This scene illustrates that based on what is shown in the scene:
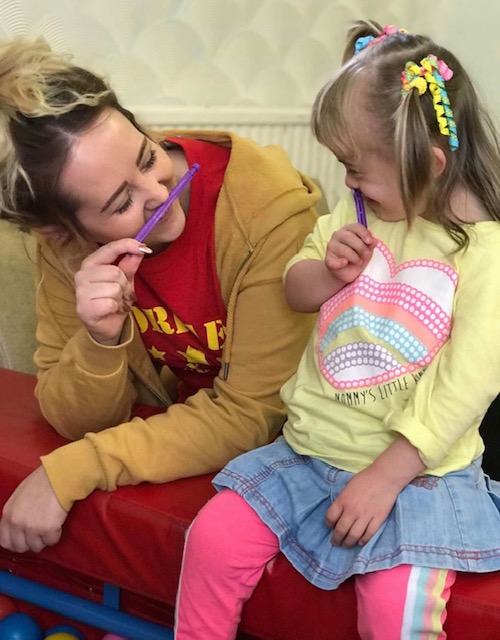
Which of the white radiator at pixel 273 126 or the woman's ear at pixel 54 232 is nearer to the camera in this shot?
the woman's ear at pixel 54 232

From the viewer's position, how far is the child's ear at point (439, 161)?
2.95ft

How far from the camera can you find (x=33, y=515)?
3.24ft

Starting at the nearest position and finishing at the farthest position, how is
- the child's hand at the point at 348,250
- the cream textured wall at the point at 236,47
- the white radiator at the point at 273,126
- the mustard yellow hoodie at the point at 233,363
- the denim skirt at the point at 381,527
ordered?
the denim skirt at the point at 381,527 → the child's hand at the point at 348,250 → the mustard yellow hoodie at the point at 233,363 → the cream textured wall at the point at 236,47 → the white radiator at the point at 273,126

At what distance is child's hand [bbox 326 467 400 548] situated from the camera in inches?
33.7

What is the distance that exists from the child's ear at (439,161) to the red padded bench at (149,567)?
1.51 ft

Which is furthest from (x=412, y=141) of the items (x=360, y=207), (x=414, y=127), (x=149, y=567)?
(x=149, y=567)

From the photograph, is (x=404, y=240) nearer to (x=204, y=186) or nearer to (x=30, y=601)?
(x=204, y=186)

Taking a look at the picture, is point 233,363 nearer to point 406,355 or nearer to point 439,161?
point 406,355

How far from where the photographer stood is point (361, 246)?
3.09 ft

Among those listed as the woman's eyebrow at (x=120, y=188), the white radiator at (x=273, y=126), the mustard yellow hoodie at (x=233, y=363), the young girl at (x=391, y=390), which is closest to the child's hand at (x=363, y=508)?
the young girl at (x=391, y=390)

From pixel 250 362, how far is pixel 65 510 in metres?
0.31

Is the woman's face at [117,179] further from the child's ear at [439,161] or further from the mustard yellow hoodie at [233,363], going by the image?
the child's ear at [439,161]

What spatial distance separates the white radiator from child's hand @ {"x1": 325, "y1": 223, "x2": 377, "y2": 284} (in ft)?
3.05

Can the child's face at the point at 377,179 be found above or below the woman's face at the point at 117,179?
above
